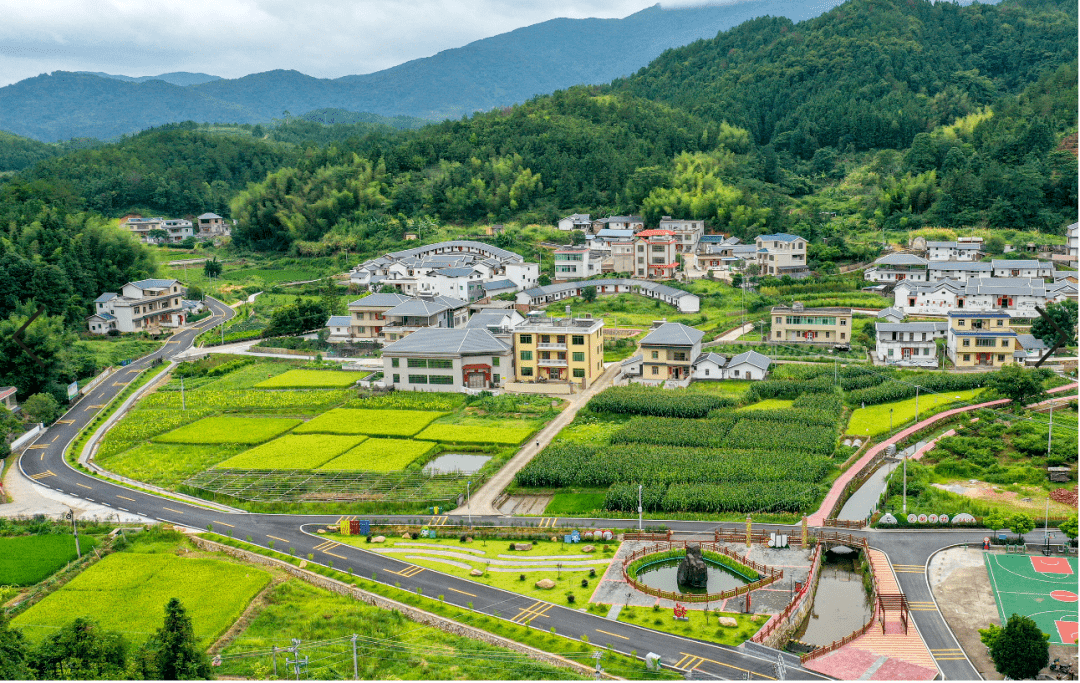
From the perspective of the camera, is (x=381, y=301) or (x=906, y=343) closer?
(x=906, y=343)

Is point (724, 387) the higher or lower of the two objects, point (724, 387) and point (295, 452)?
the higher

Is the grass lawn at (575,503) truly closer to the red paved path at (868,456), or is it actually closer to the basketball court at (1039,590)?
the red paved path at (868,456)

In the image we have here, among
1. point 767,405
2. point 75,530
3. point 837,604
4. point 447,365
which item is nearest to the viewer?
point 837,604

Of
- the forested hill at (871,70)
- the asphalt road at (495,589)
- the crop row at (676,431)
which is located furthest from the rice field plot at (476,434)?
the forested hill at (871,70)

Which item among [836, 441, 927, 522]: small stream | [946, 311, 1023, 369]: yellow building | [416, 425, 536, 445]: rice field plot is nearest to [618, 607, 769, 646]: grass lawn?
[836, 441, 927, 522]: small stream

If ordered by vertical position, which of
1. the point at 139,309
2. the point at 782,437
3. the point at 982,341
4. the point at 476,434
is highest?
the point at 139,309

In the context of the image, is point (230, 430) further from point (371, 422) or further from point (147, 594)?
point (147, 594)

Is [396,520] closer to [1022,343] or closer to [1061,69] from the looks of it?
[1022,343]

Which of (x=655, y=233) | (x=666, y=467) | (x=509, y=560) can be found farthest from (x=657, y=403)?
(x=655, y=233)

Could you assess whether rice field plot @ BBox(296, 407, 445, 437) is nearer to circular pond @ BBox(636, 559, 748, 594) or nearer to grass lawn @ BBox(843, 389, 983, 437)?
circular pond @ BBox(636, 559, 748, 594)
